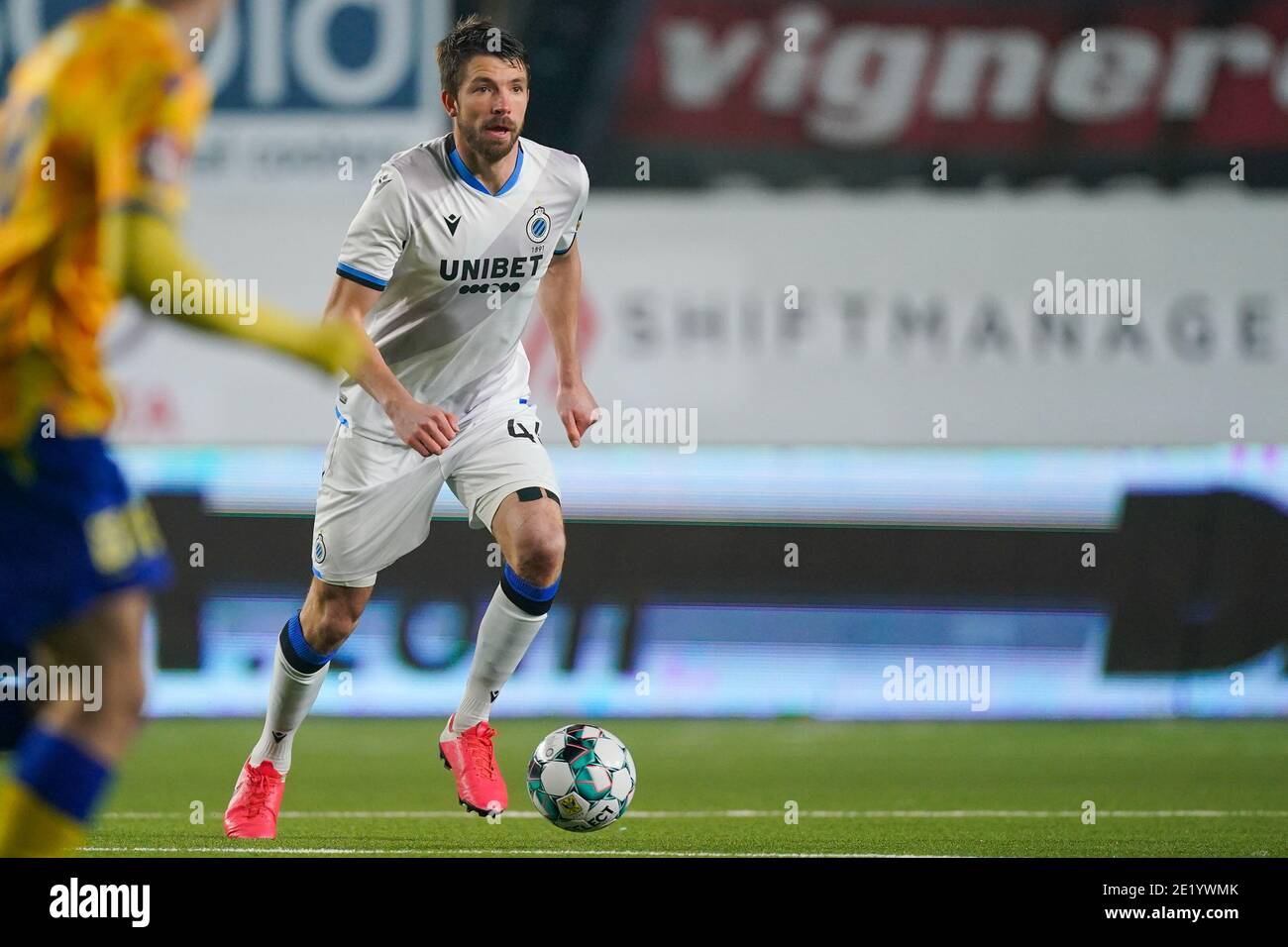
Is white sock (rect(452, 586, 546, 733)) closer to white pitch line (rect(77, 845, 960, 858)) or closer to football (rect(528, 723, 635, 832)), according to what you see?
football (rect(528, 723, 635, 832))

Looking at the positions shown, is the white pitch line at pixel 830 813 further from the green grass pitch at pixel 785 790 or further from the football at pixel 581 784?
the football at pixel 581 784

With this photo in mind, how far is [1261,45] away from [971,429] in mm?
2562

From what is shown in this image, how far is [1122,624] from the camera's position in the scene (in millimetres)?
8555

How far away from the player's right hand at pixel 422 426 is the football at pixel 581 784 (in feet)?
3.21

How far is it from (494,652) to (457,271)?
109cm

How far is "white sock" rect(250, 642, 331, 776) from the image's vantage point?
A: 5090 mm

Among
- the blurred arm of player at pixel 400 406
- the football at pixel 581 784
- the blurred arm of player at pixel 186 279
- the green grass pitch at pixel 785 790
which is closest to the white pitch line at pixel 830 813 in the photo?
the green grass pitch at pixel 785 790

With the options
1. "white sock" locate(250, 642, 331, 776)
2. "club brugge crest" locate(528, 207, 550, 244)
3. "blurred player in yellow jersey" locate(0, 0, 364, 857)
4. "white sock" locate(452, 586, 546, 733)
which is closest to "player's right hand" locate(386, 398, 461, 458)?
"white sock" locate(452, 586, 546, 733)

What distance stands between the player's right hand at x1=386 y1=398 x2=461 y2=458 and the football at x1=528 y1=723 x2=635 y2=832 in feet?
3.21

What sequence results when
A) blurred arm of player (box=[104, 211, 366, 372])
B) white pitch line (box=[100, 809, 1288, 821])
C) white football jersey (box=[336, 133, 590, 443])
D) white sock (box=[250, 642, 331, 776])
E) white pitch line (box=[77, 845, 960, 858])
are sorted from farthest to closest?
white pitch line (box=[100, 809, 1288, 821]), white sock (box=[250, 642, 331, 776]), white football jersey (box=[336, 133, 590, 443]), white pitch line (box=[77, 845, 960, 858]), blurred arm of player (box=[104, 211, 366, 372])

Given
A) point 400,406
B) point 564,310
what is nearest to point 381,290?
point 400,406

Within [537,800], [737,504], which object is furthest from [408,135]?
[537,800]

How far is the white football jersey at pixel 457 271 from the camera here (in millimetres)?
4969

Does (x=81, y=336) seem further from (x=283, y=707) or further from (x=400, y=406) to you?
(x=283, y=707)
